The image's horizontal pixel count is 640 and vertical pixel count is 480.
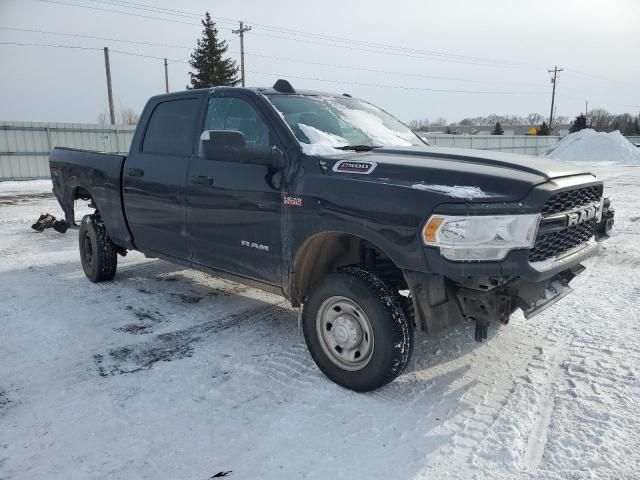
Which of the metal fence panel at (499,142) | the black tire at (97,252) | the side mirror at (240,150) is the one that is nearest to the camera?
the side mirror at (240,150)

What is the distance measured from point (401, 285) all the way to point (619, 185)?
15.5 meters

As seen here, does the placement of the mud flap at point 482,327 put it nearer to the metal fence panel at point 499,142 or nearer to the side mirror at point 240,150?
the side mirror at point 240,150

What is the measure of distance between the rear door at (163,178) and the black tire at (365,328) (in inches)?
65.2

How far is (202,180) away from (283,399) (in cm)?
192

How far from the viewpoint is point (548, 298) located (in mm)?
3254

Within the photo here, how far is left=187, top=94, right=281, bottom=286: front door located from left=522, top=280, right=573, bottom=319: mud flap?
170 centimetres

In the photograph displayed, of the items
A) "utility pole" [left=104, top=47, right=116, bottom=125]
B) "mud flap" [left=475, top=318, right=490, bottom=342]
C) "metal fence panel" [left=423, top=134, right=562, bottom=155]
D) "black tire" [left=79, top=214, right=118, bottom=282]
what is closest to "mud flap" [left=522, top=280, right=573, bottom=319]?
"mud flap" [left=475, top=318, right=490, bottom=342]

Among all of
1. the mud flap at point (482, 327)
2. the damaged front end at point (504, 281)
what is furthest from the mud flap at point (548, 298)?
the mud flap at point (482, 327)

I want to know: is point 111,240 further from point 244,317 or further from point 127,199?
point 244,317

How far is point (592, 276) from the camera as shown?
5906 mm

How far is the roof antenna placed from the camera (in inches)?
166

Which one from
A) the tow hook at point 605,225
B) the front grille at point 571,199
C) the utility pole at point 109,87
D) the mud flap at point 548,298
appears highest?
the utility pole at point 109,87

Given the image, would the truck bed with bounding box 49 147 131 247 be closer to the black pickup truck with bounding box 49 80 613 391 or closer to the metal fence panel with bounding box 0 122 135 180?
the black pickup truck with bounding box 49 80 613 391

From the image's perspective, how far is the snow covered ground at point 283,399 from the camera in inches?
103
